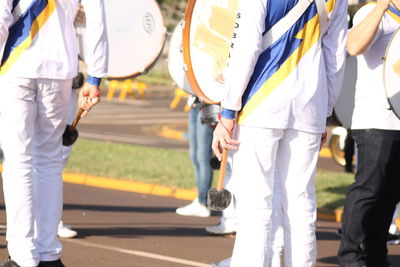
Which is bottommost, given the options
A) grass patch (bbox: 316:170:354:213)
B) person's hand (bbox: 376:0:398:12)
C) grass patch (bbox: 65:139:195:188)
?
grass patch (bbox: 65:139:195:188)

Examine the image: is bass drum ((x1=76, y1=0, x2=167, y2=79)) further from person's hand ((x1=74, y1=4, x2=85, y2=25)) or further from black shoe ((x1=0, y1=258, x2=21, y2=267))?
black shoe ((x1=0, y1=258, x2=21, y2=267))

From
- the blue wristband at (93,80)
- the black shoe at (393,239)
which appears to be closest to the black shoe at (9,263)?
the blue wristband at (93,80)

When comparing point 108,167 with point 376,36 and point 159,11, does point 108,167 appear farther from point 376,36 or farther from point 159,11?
point 376,36

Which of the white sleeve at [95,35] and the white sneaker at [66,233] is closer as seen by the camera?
the white sleeve at [95,35]

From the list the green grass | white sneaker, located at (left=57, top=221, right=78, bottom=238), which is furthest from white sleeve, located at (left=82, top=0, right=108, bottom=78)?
the green grass

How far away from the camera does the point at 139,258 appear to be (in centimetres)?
757

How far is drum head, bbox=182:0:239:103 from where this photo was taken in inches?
262

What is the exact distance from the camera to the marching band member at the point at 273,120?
5.44 metres

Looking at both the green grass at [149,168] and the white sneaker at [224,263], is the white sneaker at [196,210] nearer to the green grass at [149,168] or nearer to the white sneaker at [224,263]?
the green grass at [149,168]

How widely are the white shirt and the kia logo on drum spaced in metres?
2.15

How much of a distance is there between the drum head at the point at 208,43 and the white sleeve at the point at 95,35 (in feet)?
1.77

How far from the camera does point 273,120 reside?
5445 millimetres

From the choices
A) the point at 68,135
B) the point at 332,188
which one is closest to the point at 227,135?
the point at 68,135

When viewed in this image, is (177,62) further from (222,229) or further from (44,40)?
(44,40)
